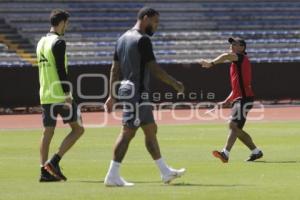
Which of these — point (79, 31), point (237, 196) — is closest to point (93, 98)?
point (79, 31)

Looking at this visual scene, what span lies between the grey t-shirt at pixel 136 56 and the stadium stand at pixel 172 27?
2945 centimetres

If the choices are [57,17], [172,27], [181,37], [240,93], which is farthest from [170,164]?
[172,27]

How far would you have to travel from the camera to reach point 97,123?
2822 centimetres

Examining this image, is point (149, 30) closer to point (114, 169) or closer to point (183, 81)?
point (114, 169)

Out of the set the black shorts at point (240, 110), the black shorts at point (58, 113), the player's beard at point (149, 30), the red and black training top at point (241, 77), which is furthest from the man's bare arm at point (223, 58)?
the player's beard at point (149, 30)

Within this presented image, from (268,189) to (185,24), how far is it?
3628 cm

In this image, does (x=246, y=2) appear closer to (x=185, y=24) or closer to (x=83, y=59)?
(x=185, y=24)

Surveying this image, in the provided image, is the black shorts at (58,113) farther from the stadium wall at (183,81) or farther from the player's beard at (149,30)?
the stadium wall at (183,81)

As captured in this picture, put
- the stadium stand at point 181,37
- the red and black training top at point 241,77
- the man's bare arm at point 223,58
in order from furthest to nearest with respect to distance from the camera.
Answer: the stadium stand at point 181,37, the red and black training top at point 241,77, the man's bare arm at point 223,58

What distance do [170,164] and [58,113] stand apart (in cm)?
270

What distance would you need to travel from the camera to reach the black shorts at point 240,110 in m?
15.5

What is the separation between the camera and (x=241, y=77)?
1549cm

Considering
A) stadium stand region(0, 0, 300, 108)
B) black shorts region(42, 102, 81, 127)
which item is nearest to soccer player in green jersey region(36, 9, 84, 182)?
black shorts region(42, 102, 81, 127)

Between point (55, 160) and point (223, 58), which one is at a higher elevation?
point (223, 58)
